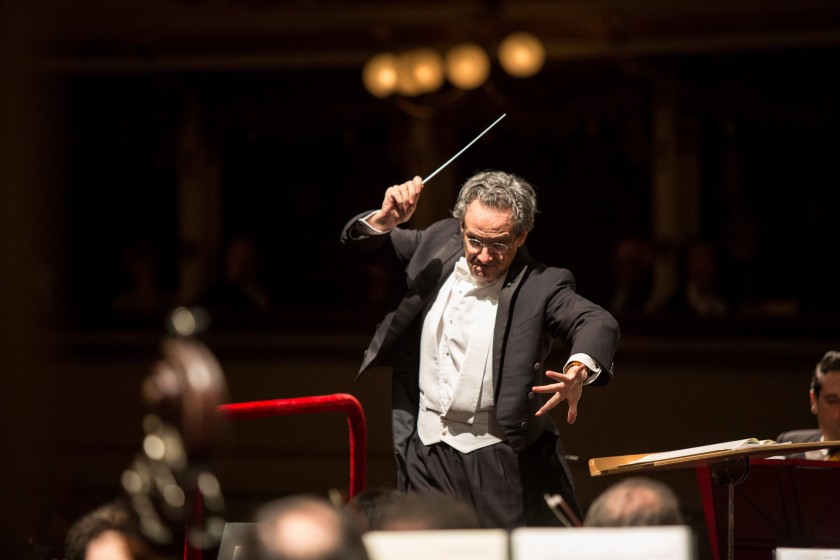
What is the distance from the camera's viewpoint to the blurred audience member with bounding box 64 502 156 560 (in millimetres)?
2352

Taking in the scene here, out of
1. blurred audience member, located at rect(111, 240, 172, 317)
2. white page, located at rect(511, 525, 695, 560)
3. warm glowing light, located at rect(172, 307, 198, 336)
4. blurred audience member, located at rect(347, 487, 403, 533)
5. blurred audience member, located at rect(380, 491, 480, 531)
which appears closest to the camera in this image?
warm glowing light, located at rect(172, 307, 198, 336)

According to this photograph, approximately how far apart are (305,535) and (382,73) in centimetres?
722

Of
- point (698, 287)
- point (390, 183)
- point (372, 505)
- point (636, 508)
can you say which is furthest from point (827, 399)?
point (390, 183)

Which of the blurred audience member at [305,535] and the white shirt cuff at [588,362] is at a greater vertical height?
the white shirt cuff at [588,362]

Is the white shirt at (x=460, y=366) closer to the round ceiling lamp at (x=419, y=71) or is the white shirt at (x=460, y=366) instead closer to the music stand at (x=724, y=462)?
the music stand at (x=724, y=462)

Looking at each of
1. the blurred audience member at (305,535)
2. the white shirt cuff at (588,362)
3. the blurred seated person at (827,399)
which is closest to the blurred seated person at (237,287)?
the blurred seated person at (827,399)

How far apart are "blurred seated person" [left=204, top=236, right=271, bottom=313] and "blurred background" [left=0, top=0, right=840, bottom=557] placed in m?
0.02

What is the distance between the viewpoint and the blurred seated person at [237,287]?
807 centimetres

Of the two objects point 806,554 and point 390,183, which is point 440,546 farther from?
point 390,183

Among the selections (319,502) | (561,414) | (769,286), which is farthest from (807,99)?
(319,502)

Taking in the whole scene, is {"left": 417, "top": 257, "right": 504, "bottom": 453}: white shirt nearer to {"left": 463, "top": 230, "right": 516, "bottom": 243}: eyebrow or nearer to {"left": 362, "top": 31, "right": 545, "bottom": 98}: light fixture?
{"left": 463, "top": 230, "right": 516, "bottom": 243}: eyebrow

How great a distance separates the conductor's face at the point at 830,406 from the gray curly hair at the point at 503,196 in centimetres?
145

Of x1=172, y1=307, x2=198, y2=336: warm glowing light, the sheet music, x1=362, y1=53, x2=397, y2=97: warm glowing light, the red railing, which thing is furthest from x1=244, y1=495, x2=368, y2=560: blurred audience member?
x1=362, y1=53, x2=397, y2=97: warm glowing light

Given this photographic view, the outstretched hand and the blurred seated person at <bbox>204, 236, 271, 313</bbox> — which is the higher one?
the blurred seated person at <bbox>204, 236, 271, 313</bbox>
